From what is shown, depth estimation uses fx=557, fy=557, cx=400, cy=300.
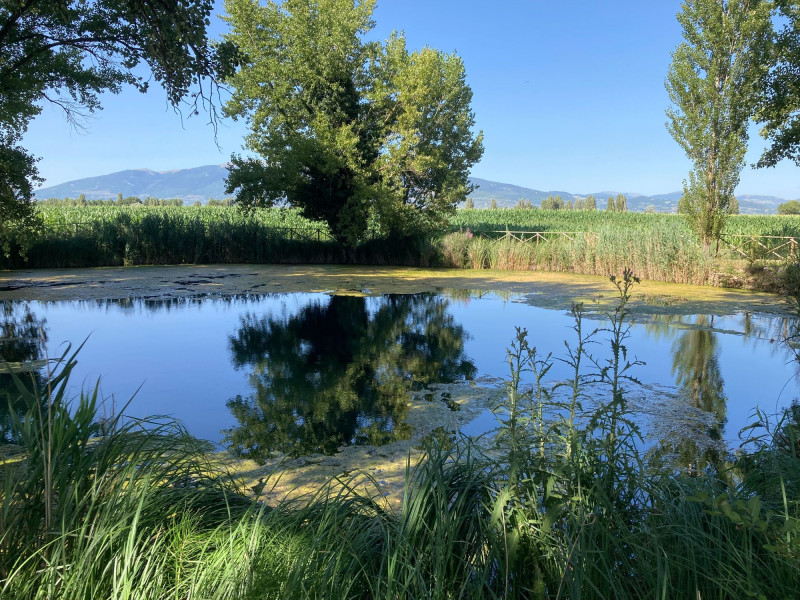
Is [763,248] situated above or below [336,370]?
above

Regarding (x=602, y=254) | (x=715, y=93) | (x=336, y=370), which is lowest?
(x=336, y=370)

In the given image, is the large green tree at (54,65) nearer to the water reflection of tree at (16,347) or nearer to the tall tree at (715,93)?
the water reflection of tree at (16,347)

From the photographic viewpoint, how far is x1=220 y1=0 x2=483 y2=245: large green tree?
1808cm

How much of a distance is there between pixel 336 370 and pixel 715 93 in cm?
1346

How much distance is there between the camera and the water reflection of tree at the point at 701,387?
4.20 meters

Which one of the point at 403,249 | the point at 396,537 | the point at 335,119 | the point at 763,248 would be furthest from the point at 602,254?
the point at 396,537

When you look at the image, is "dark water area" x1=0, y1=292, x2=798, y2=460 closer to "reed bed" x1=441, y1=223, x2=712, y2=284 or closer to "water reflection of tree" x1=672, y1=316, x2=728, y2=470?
"water reflection of tree" x1=672, y1=316, x2=728, y2=470

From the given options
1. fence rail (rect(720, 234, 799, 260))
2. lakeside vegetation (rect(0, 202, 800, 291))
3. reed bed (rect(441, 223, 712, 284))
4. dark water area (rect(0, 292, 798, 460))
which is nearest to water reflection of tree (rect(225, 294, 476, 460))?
dark water area (rect(0, 292, 798, 460))

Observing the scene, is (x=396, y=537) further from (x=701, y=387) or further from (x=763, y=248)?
(x=763, y=248)

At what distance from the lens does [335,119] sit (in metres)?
18.9

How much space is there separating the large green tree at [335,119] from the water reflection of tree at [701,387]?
11.4 metres

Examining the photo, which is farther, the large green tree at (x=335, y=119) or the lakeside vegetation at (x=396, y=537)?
the large green tree at (x=335, y=119)

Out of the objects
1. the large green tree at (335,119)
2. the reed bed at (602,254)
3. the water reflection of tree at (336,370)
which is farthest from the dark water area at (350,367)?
the large green tree at (335,119)

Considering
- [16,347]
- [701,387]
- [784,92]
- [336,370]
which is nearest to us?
[701,387]
